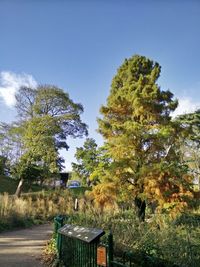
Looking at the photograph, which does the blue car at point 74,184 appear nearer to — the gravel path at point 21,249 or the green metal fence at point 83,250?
the gravel path at point 21,249

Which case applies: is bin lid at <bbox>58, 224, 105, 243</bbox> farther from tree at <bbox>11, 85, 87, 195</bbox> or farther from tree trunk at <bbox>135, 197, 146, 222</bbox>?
tree at <bbox>11, 85, 87, 195</bbox>

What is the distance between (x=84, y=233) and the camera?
16.5 feet

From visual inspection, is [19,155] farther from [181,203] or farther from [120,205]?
[181,203]

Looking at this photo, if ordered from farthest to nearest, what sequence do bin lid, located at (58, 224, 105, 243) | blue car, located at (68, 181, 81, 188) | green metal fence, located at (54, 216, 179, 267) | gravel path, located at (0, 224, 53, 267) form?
blue car, located at (68, 181, 81, 188) < gravel path, located at (0, 224, 53, 267) < bin lid, located at (58, 224, 105, 243) < green metal fence, located at (54, 216, 179, 267)

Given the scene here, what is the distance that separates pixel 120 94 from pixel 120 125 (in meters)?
1.63

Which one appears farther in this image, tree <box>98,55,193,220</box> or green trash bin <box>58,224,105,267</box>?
tree <box>98,55,193,220</box>

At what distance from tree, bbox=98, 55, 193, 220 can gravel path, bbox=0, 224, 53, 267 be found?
394cm

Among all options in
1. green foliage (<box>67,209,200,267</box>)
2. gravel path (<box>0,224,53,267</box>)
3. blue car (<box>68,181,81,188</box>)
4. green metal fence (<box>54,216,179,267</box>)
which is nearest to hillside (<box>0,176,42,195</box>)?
blue car (<box>68,181,81,188</box>)

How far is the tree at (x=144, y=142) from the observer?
10984 millimetres

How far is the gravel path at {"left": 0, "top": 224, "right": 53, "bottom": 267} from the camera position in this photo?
6473mm

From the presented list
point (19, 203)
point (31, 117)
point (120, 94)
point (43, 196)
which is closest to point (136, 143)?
point (120, 94)

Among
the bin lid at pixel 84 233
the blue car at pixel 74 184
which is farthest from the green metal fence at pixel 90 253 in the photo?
the blue car at pixel 74 184

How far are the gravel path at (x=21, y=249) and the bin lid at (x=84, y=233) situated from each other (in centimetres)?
125

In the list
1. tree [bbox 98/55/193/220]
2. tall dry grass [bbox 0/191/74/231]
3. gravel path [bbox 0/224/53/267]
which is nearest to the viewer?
gravel path [bbox 0/224/53/267]
